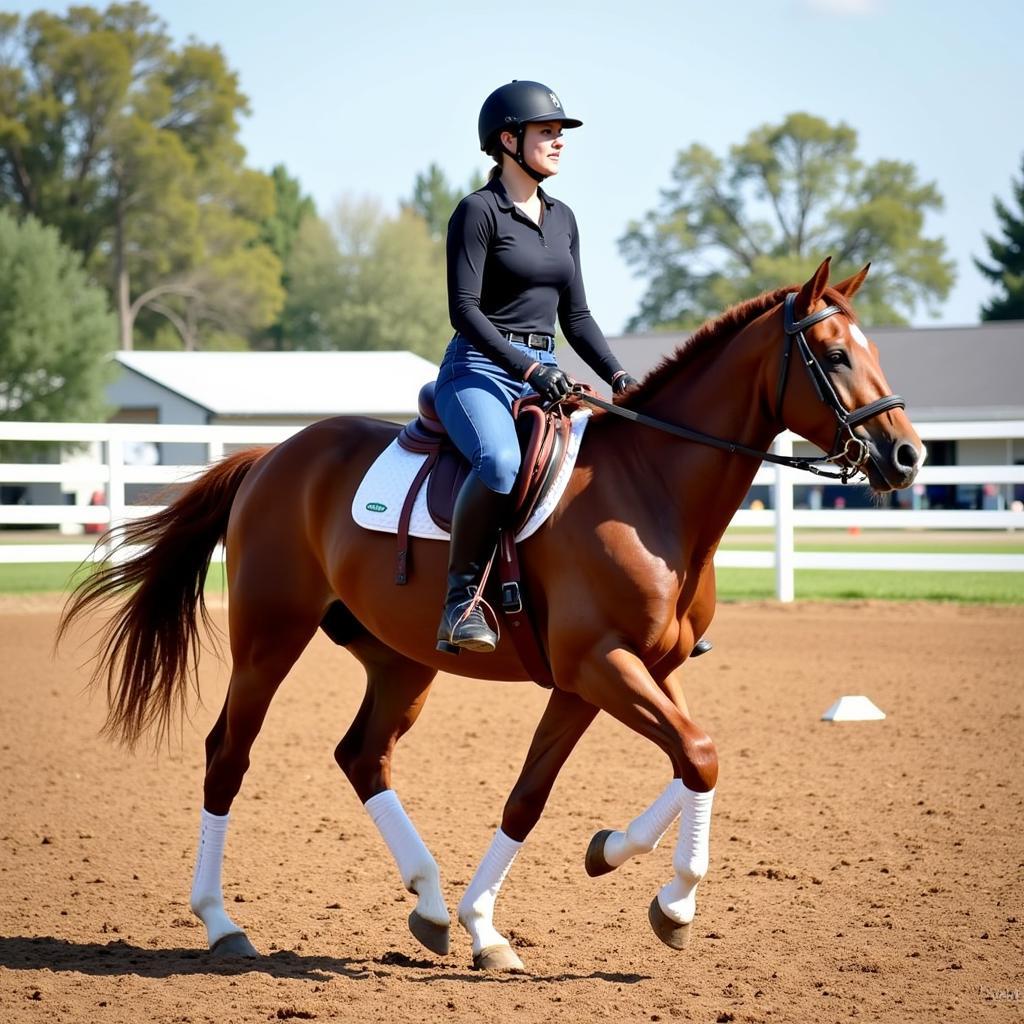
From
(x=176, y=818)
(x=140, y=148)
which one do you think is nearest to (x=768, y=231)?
(x=140, y=148)

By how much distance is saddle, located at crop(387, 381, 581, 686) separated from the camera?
5023mm

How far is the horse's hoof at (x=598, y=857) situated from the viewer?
5.11 metres

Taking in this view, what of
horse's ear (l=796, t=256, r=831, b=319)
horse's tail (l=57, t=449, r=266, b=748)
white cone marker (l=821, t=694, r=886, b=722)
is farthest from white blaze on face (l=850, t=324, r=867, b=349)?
white cone marker (l=821, t=694, r=886, b=722)

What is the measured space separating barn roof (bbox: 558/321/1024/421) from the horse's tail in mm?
40914

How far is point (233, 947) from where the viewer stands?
16.7 ft

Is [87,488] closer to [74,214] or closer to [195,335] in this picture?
[74,214]

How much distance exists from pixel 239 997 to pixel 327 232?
82579 mm

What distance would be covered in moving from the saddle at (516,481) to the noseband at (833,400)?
91 centimetres

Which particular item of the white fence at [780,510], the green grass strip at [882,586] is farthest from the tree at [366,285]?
the white fence at [780,510]

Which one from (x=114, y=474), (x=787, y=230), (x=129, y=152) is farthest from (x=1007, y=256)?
(x=114, y=474)

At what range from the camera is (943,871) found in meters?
5.89

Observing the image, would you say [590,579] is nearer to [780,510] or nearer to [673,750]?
[673,750]

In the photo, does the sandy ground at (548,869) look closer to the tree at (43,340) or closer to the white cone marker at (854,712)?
the white cone marker at (854,712)

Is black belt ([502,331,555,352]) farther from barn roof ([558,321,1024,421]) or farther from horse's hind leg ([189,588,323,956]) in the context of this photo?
barn roof ([558,321,1024,421])
